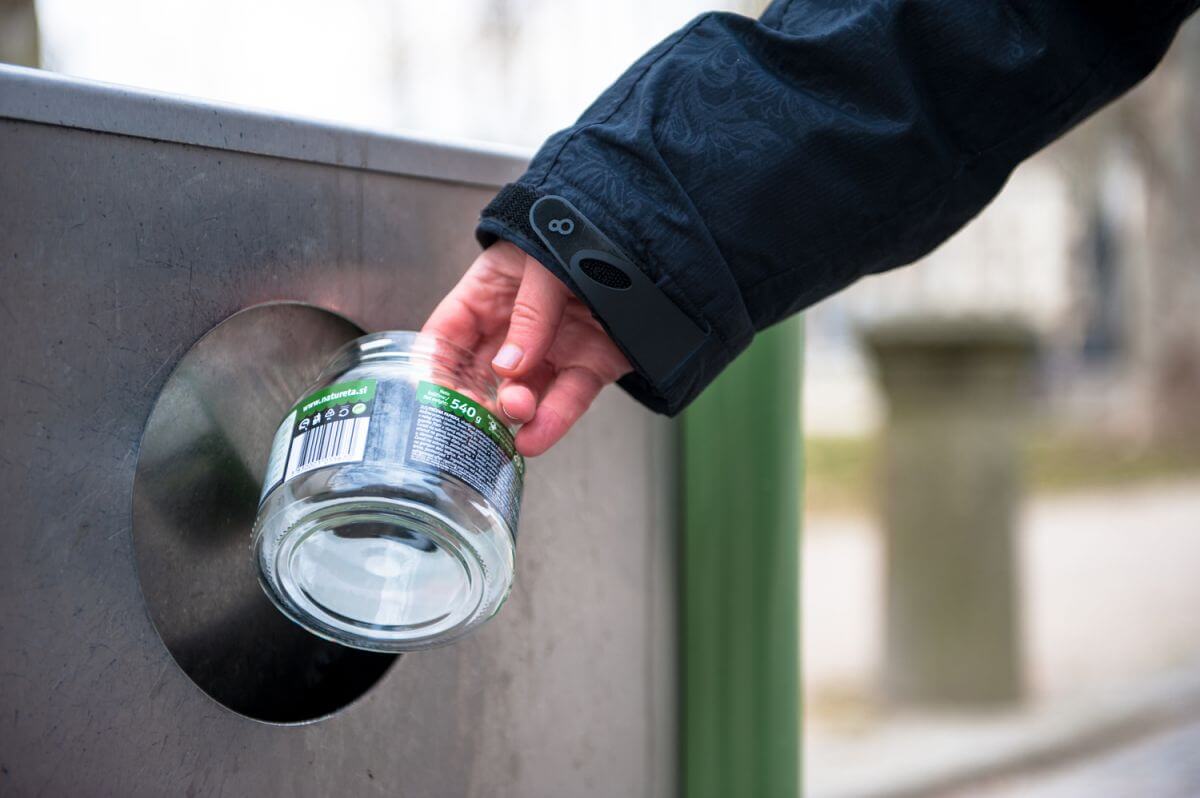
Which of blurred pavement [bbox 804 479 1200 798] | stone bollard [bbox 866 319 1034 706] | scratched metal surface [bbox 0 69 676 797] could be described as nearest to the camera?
scratched metal surface [bbox 0 69 676 797]

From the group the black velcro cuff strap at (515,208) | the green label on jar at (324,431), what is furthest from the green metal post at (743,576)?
the green label on jar at (324,431)

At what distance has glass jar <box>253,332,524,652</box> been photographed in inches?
35.2

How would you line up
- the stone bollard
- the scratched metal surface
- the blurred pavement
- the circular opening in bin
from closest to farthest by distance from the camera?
the scratched metal surface
the circular opening in bin
the blurred pavement
the stone bollard

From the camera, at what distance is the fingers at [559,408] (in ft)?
3.36

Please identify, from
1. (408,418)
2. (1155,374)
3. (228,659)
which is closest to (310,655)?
(228,659)

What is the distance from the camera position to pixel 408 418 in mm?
904

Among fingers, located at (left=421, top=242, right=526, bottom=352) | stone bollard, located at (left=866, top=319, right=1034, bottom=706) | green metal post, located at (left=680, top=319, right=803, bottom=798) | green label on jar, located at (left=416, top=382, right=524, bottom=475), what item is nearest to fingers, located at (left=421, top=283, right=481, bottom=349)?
fingers, located at (left=421, top=242, right=526, bottom=352)

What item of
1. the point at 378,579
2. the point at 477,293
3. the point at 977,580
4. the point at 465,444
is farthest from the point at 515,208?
the point at 977,580

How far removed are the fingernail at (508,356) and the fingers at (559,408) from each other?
6cm

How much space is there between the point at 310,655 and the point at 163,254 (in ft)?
1.26

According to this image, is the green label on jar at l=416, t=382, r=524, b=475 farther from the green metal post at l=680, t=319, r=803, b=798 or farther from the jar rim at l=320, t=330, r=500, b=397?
the green metal post at l=680, t=319, r=803, b=798

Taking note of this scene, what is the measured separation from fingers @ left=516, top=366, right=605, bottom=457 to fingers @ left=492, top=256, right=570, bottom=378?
1.7 inches

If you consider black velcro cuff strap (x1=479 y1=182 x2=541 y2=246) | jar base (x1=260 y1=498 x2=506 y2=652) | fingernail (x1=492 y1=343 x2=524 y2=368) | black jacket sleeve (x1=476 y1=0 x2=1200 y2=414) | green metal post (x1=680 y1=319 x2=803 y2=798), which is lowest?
green metal post (x1=680 y1=319 x2=803 y2=798)

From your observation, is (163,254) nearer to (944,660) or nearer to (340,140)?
(340,140)
